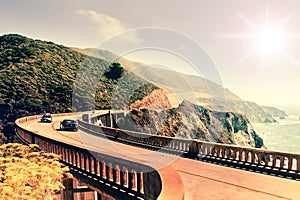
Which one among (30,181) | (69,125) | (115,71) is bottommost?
(30,181)

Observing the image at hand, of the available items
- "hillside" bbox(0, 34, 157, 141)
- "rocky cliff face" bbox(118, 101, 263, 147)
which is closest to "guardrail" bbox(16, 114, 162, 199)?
"rocky cliff face" bbox(118, 101, 263, 147)

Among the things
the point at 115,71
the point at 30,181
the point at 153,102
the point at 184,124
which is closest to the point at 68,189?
the point at 30,181

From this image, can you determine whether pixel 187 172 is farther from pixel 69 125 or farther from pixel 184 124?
pixel 184 124

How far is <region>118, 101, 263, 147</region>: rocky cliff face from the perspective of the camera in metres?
54.1

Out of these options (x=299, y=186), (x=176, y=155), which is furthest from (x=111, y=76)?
(x=299, y=186)

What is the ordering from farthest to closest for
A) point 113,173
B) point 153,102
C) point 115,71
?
1. point 115,71
2. point 153,102
3. point 113,173

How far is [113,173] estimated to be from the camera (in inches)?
398

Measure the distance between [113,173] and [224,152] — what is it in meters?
6.86

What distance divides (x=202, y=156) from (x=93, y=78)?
347ft

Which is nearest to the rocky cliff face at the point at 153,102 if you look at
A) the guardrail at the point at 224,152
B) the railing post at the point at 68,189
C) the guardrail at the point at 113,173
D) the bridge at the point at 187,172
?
the guardrail at the point at 224,152

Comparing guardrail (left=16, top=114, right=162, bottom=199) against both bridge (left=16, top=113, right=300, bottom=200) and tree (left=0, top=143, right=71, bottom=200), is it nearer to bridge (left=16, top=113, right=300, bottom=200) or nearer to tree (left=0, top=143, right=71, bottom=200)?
bridge (left=16, top=113, right=300, bottom=200)

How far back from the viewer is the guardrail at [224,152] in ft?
38.3

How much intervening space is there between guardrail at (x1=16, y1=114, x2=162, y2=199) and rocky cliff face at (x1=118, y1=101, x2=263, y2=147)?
35.2 meters

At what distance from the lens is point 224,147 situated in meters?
14.5
